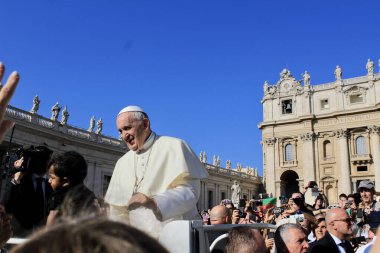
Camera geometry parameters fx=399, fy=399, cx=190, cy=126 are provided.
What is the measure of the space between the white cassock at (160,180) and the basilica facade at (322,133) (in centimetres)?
4084

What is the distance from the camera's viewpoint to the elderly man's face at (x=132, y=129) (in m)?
3.54

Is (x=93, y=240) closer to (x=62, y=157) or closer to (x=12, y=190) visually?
(x=62, y=157)

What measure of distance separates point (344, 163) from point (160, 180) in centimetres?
4171

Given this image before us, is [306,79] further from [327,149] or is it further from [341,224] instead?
[341,224]

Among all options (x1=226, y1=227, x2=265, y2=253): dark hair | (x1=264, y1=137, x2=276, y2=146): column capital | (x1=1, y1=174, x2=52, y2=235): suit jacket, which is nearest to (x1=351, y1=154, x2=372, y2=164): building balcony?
(x1=264, y1=137, x2=276, y2=146): column capital

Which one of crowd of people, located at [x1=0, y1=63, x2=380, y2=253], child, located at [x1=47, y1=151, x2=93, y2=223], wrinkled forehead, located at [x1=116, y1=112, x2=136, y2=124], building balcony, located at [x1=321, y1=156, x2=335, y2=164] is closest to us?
crowd of people, located at [x1=0, y1=63, x2=380, y2=253]

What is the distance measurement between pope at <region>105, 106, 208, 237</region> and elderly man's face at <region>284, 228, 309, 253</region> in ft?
3.50

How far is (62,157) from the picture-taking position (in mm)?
3199

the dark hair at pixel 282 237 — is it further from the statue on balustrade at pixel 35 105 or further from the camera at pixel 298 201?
the statue on balustrade at pixel 35 105

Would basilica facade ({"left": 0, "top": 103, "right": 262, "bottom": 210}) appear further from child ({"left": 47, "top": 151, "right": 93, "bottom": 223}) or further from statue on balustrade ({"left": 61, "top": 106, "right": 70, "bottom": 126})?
child ({"left": 47, "top": 151, "right": 93, "bottom": 223})

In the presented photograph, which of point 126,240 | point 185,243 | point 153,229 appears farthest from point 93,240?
point 153,229

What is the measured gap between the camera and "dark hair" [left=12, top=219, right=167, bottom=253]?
0.79 meters

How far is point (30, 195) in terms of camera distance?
139 inches

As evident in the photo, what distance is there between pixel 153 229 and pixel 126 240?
2.25 meters
